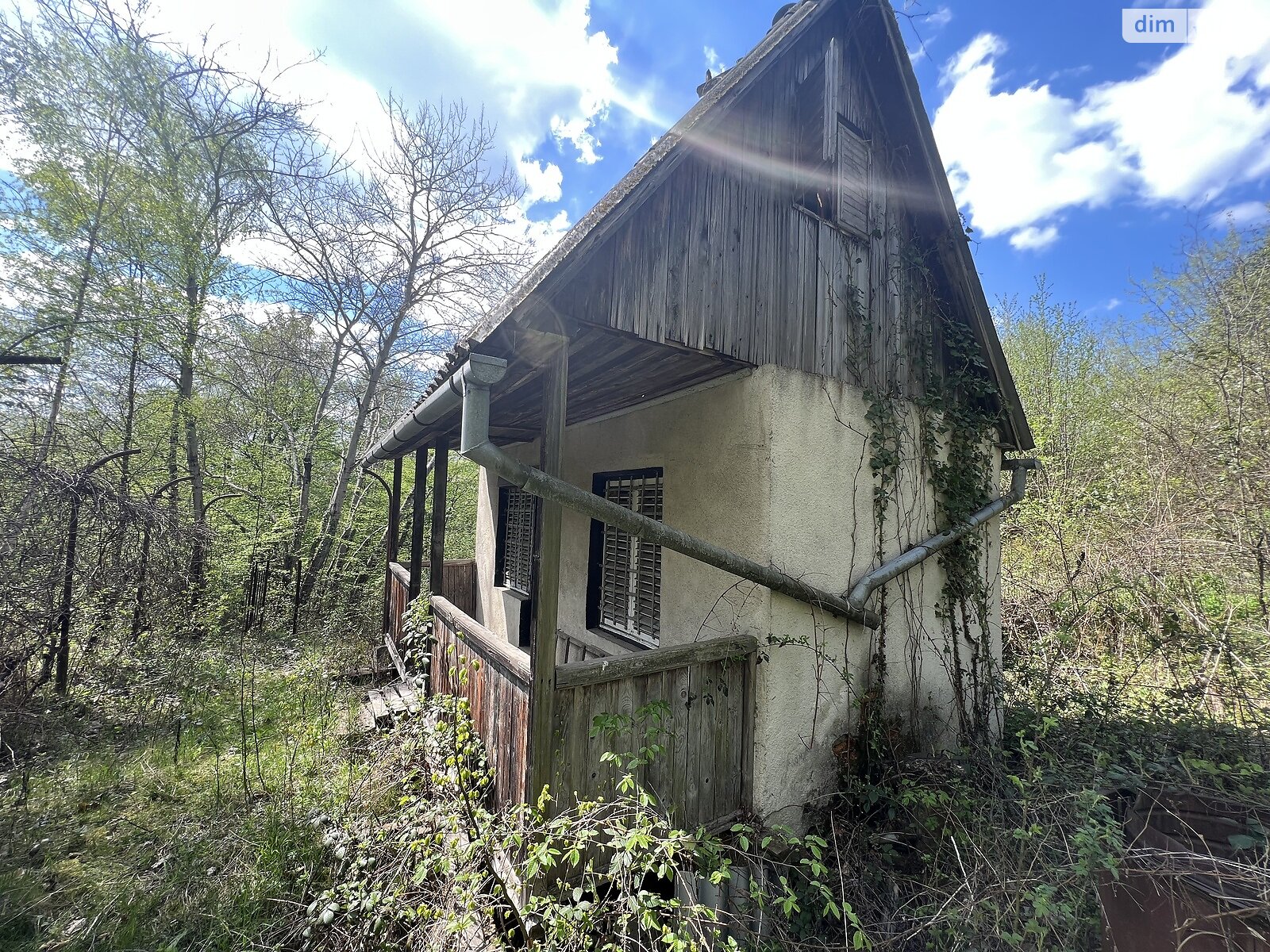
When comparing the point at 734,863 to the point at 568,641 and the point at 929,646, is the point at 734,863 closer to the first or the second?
the point at 929,646

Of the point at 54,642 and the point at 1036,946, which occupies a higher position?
the point at 54,642

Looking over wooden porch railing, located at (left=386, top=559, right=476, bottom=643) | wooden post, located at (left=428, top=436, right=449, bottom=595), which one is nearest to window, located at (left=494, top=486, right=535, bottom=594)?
wooden porch railing, located at (left=386, top=559, right=476, bottom=643)

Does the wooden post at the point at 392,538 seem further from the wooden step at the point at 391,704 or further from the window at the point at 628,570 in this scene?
the window at the point at 628,570

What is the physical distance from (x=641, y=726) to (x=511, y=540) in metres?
5.61

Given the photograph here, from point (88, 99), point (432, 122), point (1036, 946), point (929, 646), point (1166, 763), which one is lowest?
point (1036, 946)

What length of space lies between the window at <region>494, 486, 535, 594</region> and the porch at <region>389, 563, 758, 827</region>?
13.5ft

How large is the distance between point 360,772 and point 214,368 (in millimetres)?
9440

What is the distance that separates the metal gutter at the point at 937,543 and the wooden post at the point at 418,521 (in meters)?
5.08

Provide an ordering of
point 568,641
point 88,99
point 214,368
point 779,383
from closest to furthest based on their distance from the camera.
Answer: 1. point 779,383
2. point 568,641
3. point 88,99
4. point 214,368

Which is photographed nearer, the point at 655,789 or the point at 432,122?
the point at 655,789

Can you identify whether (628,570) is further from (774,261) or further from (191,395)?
(191,395)

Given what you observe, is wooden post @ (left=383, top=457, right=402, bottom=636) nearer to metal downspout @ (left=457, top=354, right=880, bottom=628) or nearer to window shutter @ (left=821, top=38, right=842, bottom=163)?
metal downspout @ (left=457, top=354, right=880, bottom=628)

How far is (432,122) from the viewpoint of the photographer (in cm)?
951

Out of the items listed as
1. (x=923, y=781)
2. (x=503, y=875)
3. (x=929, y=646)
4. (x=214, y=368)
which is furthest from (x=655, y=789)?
(x=214, y=368)
